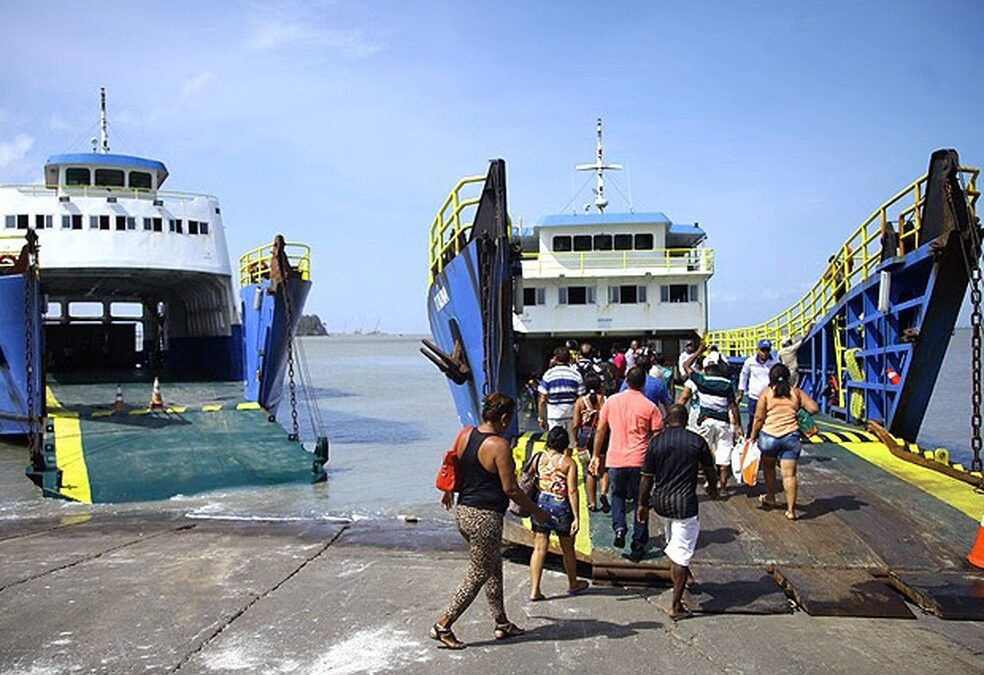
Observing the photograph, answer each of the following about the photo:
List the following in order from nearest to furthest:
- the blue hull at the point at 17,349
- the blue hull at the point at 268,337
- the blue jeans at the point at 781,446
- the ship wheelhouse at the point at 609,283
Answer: the blue jeans at the point at 781,446 → the blue hull at the point at 17,349 → the blue hull at the point at 268,337 → the ship wheelhouse at the point at 609,283

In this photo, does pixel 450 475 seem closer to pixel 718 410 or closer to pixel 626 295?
pixel 718 410

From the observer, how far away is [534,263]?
2170 centimetres

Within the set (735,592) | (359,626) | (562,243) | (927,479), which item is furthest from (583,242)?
(359,626)

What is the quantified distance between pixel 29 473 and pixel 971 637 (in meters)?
12.2

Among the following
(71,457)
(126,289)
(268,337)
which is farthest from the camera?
(126,289)

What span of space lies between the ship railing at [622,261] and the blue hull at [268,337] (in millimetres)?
6169

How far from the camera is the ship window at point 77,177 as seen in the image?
21.8 metres

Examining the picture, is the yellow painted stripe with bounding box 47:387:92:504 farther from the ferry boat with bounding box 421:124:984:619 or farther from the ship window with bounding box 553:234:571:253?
→ the ship window with bounding box 553:234:571:253

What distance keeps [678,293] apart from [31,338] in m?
14.5

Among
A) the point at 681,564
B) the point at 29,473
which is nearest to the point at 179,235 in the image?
the point at 29,473

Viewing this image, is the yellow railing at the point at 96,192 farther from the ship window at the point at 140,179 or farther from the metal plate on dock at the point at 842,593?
the metal plate on dock at the point at 842,593

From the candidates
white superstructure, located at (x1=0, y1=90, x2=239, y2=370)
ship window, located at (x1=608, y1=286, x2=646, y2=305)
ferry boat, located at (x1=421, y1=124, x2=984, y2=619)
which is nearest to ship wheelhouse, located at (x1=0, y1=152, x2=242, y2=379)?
white superstructure, located at (x1=0, y1=90, x2=239, y2=370)

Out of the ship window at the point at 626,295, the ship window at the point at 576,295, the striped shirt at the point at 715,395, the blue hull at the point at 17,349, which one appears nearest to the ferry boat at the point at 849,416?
the striped shirt at the point at 715,395

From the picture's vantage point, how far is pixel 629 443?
23.2 feet
